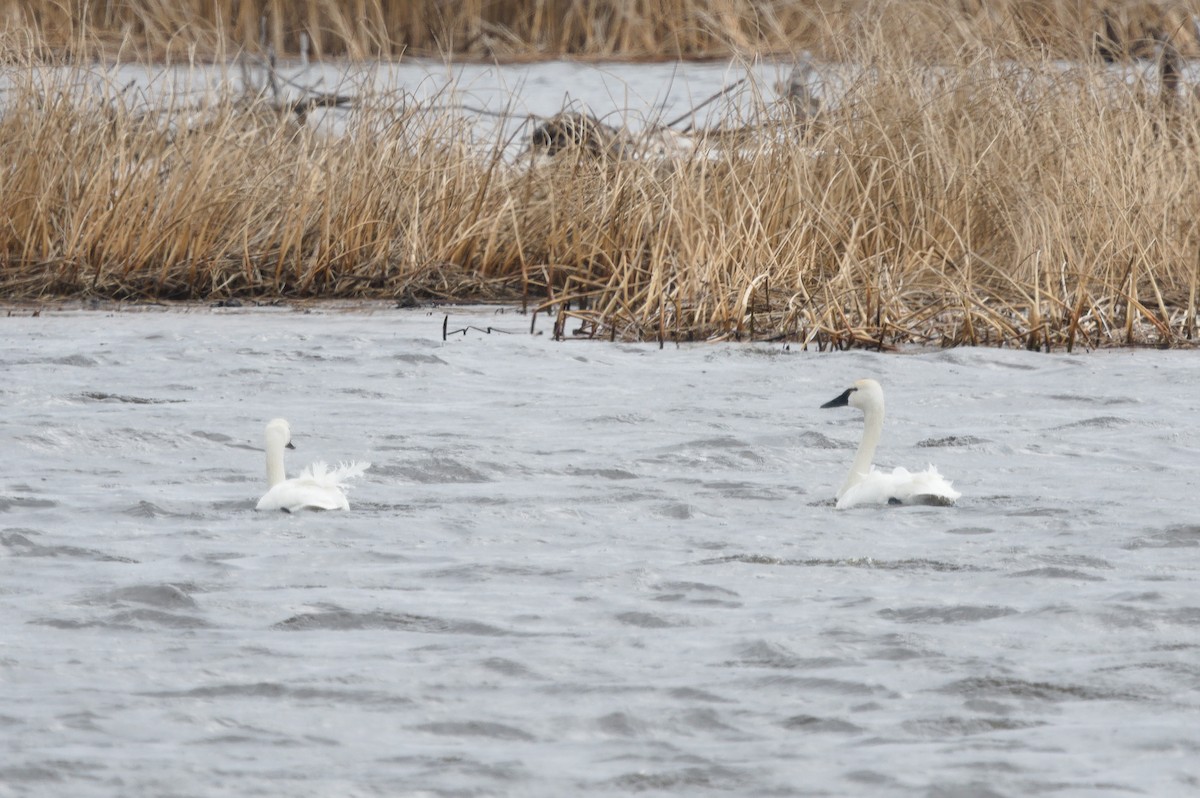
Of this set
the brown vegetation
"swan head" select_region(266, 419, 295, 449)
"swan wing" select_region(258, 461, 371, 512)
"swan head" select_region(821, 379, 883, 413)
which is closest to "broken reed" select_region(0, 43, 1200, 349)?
the brown vegetation

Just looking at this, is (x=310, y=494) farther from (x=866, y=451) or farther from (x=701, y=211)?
(x=701, y=211)

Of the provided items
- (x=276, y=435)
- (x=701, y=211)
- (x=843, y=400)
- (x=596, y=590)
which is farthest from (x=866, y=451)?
(x=701, y=211)

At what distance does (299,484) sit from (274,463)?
27cm

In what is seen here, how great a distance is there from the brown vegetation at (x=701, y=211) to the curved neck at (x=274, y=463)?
3843 mm

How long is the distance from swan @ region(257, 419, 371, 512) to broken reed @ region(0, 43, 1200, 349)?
12.4 ft

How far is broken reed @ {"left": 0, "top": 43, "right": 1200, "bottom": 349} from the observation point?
31.6ft

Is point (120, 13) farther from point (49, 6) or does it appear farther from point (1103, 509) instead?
point (1103, 509)

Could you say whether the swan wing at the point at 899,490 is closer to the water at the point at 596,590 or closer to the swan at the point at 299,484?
the water at the point at 596,590

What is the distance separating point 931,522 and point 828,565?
2.29 feet

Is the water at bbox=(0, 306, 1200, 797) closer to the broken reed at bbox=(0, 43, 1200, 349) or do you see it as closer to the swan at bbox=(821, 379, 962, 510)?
the swan at bbox=(821, 379, 962, 510)

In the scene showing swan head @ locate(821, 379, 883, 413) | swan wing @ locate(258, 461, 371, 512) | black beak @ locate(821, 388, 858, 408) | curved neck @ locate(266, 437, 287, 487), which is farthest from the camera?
black beak @ locate(821, 388, 858, 408)

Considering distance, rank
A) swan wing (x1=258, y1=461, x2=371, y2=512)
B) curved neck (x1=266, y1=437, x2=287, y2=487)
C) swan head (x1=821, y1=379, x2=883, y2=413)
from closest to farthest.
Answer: swan wing (x1=258, y1=461, x2=371, y2=512) → curved neck (x1=266, y1=437, x2=287, y2=487) → swan head (x1=821, y1=379, x2=883, y2=413)

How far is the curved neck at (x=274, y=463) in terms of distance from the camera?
5.93 metres

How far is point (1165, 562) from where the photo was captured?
501 centimetres
